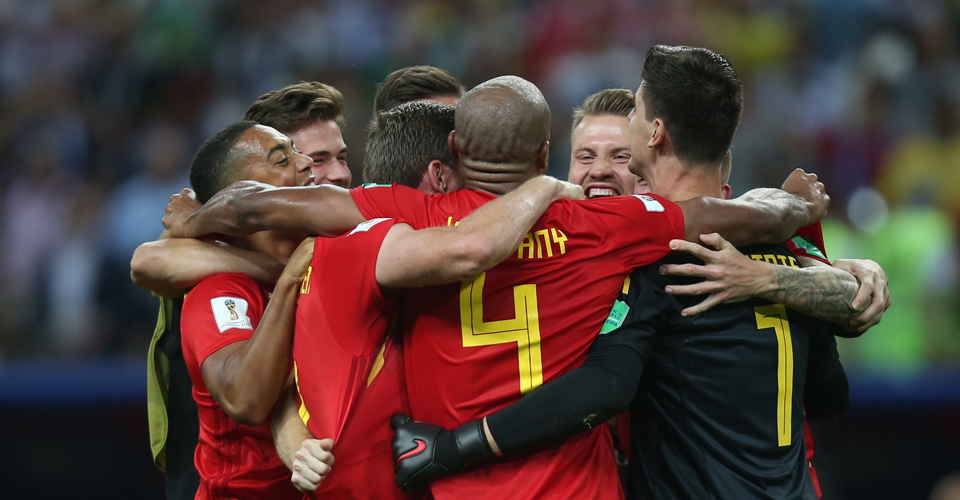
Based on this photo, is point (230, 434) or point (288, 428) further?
point (230, 434)

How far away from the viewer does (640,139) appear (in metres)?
3.48

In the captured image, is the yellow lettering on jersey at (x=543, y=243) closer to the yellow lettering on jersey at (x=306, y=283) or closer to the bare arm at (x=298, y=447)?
the yellow lettering on jersey at (x=306, y=283)

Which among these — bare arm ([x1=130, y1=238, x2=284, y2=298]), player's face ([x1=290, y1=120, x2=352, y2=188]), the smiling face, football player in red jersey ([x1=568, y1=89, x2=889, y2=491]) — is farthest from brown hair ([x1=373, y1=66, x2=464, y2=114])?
bare arm ([x1=130, y1=238, x2=284, y2=298])

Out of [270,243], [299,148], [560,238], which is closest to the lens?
[560,238]

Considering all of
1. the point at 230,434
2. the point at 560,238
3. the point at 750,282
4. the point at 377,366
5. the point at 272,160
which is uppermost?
the point at 272,160

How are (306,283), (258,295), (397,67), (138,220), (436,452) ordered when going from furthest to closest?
1. (397,67)
2. (138,220)
3. (258,295)
4. (306,283)
5. (436,452)

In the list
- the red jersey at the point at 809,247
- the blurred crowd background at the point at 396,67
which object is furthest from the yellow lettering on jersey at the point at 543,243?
the blurred crowd background at the point at 396,67

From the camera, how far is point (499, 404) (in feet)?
9.95

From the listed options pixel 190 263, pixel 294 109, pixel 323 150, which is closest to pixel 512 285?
pixel 190 263

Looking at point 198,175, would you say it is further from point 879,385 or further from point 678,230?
point 879,385

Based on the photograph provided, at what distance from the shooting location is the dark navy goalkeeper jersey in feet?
10.5

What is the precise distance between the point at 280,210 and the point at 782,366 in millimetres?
1850

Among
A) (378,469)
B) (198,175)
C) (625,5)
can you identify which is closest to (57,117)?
(625,5)

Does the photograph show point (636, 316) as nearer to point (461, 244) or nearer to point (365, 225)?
point (461, 244)
